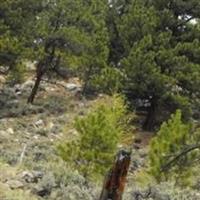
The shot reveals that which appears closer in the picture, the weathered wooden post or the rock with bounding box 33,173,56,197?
the weathered wooden post

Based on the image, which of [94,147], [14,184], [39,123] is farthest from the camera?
[39,123]

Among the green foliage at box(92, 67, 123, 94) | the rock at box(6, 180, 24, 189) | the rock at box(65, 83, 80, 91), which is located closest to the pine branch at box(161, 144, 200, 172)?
the rock at box(6, 180, 24, 189)

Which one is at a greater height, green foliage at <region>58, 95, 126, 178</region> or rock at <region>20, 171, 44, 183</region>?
green foliage at <region>58, 95, 126, 178</region>

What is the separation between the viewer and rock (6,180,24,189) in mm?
→ 11240

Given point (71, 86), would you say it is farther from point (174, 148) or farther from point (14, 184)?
point (14, 184)

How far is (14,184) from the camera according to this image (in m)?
11.4

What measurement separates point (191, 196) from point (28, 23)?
22.6m

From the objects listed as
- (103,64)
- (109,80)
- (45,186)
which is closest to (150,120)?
(109,80)

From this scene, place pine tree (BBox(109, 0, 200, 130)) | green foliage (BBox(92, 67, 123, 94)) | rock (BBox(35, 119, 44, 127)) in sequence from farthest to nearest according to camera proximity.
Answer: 1. green foliage (BBox(92, 67, 123, 94))
2. pine tree (BBox(109, 0, 200, 130))
3. rock (BBox(35, 119, 44, 127))

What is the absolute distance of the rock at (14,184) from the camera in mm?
11240

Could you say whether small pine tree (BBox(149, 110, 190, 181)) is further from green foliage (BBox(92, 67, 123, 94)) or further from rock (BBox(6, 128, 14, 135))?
green foliage (BBox(92, 67, 123, 94))

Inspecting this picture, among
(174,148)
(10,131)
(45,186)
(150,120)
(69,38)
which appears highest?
(69,38)

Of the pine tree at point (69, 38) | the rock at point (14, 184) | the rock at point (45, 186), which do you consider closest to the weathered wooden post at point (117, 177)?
the rock at point (14, 184)

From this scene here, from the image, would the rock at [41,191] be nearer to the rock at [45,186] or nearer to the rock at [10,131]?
the rock at [45,186]
